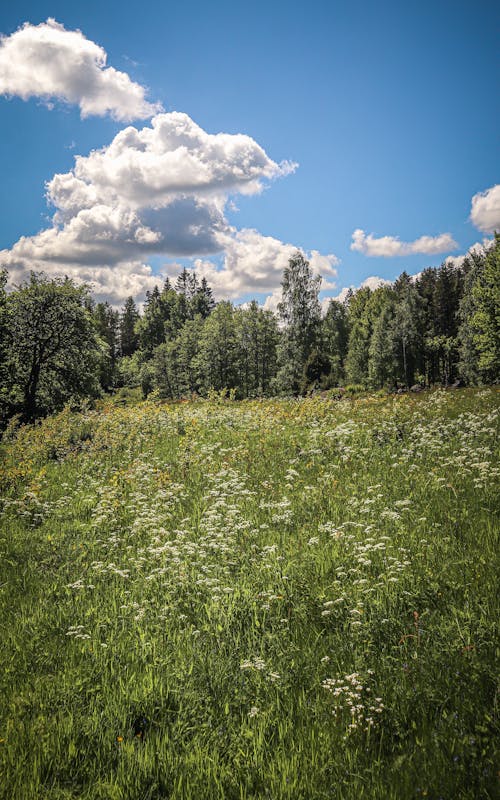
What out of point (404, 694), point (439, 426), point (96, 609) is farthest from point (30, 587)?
point (439, 426)

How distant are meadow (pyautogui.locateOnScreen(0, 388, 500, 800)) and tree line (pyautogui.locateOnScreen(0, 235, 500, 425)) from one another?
44.1 ft

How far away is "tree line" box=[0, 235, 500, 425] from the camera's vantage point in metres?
24.6

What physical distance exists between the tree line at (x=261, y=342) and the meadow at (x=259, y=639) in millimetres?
13432

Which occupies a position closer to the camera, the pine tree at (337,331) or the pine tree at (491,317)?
the pine tree at (491,317)

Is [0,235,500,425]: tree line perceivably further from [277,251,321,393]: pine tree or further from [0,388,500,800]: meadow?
[0,388,500,800]: meadow

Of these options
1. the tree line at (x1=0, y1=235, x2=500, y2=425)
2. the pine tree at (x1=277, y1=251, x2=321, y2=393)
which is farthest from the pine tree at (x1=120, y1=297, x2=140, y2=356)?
the pine tree at (x1=277, y1=251, x2=321, y2=393)

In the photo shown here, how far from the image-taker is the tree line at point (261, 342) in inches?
969

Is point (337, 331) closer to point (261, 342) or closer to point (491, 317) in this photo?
point (261, 342)

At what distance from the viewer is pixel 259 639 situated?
4527 millimetres

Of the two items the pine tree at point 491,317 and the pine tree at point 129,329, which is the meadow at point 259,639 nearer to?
the pine tree at point 491,317

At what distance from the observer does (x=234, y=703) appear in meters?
3.67

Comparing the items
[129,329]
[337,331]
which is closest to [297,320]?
[337,331]

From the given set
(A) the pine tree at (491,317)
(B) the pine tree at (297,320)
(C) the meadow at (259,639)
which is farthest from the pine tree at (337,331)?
(C) the meadow at (259,639)

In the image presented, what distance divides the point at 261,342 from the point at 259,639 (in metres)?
54.1
